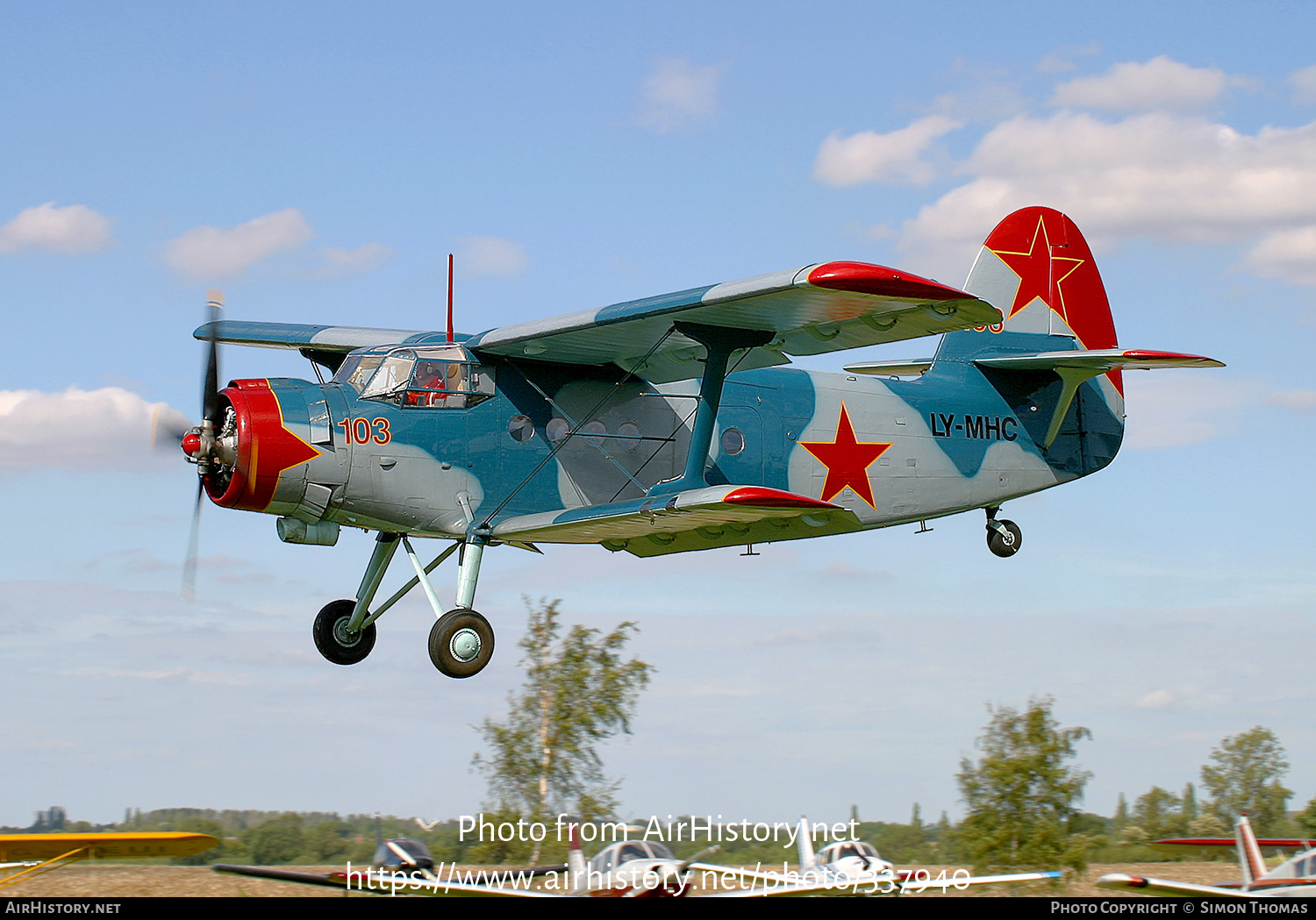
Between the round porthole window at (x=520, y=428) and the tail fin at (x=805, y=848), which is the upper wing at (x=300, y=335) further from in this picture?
the tail fin at (x=805, y=848)

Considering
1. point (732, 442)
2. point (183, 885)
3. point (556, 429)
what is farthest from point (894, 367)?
point (183, 885)

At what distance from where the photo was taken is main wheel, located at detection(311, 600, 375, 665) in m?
14.1

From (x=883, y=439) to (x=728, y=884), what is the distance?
5.23 m

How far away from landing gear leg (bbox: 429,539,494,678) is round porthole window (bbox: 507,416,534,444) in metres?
1.51

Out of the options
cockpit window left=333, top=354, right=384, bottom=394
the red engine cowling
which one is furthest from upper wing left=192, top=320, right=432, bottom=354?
the red engine cowling

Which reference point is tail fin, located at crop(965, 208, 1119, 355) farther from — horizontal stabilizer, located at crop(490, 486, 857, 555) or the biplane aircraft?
horizontal stabilizer, located at crop(490, 486, 857, 555)

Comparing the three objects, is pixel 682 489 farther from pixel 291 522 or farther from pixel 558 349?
pixel 291 522

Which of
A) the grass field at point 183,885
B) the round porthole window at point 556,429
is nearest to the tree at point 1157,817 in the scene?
the grass field at point 183,885

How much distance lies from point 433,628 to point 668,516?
237cm

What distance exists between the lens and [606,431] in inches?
544

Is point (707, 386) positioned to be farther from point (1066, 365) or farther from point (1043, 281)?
point (1043, 281)

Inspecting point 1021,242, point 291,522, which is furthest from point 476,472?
point 1021,242

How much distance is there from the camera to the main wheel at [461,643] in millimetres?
12430

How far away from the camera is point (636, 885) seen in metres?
10.9
